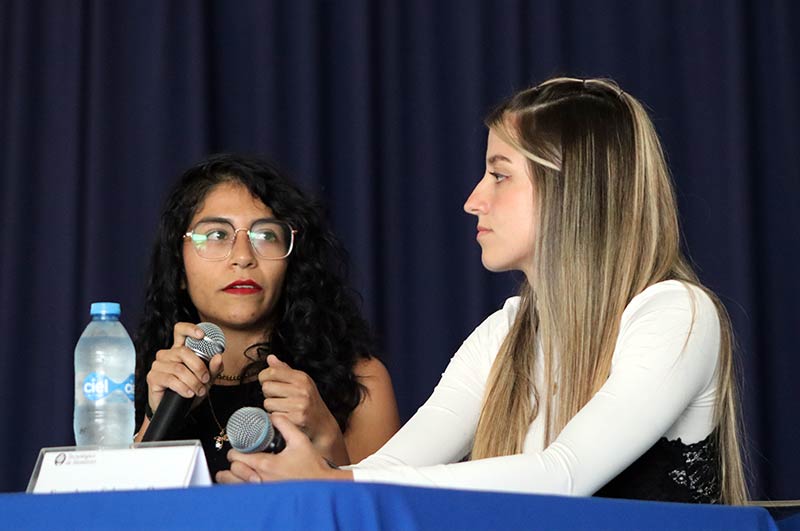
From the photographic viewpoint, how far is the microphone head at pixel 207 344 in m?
1.67

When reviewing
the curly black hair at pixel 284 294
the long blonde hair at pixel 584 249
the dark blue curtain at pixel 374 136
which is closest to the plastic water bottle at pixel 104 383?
the long blonde hair at pixel 584 249

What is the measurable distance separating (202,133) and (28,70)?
538 millimetres

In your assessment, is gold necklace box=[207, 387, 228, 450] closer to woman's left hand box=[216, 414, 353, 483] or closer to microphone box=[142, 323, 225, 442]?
microphone box=[142, 323, 225, 442]

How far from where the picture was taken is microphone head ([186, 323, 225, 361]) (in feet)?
5.46

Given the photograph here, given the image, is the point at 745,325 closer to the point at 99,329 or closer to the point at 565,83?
the point at 565,83

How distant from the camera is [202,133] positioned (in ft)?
9.80

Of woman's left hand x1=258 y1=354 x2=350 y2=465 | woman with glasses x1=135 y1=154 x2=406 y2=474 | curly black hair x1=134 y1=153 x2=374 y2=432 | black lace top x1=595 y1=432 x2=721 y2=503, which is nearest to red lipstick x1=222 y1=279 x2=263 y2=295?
woman with glasses x1=135 y1=154 x2=406 y2=474

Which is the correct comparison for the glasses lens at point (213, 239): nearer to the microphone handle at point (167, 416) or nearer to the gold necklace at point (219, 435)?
the gold necklace at point (219, 435)

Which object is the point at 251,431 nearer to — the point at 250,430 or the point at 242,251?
the point at 250,430

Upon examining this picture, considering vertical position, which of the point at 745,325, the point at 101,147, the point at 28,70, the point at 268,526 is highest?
the point at 28,70

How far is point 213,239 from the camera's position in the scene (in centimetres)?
232

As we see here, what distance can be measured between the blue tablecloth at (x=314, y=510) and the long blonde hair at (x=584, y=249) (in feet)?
1.70

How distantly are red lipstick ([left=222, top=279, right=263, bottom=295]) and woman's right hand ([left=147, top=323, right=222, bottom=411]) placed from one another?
0.54 metres

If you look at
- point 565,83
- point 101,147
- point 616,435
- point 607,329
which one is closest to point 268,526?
point 616,435
